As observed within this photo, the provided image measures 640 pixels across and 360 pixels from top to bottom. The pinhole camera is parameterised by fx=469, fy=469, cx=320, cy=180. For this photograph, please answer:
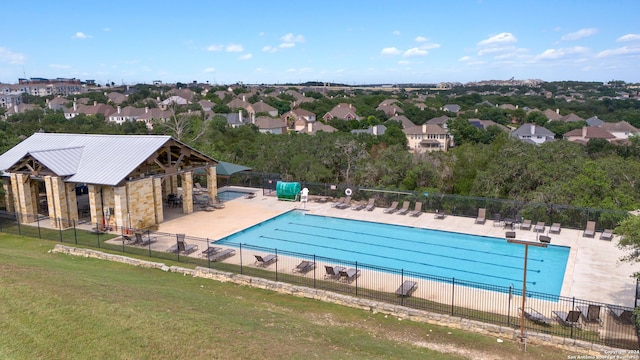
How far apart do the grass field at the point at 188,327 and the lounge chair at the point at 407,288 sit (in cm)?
169

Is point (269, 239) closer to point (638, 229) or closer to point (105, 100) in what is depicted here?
point (638, 229)

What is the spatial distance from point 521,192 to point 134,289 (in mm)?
25694

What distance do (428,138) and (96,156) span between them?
6933cm

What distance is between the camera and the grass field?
11.7 m

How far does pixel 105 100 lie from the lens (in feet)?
524

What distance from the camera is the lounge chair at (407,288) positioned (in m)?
17.5

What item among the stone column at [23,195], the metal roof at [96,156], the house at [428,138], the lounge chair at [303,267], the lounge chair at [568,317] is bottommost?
the house at [428,138]

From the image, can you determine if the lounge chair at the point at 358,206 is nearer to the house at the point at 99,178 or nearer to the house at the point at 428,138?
the house at the point at 99,178

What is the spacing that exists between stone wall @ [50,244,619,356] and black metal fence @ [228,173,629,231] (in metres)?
15.1

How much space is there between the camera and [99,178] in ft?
86.2

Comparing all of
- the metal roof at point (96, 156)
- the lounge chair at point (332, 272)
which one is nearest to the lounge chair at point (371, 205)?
the lounge chair at point (332, 272)

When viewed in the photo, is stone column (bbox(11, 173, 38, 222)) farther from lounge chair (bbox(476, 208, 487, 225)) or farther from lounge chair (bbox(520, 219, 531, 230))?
lounge chair (bbox(520, 219, 531, 230))

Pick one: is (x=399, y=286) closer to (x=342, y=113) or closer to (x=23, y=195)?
(x=23, y=195)

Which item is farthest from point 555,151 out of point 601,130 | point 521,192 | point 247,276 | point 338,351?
point 601,130
